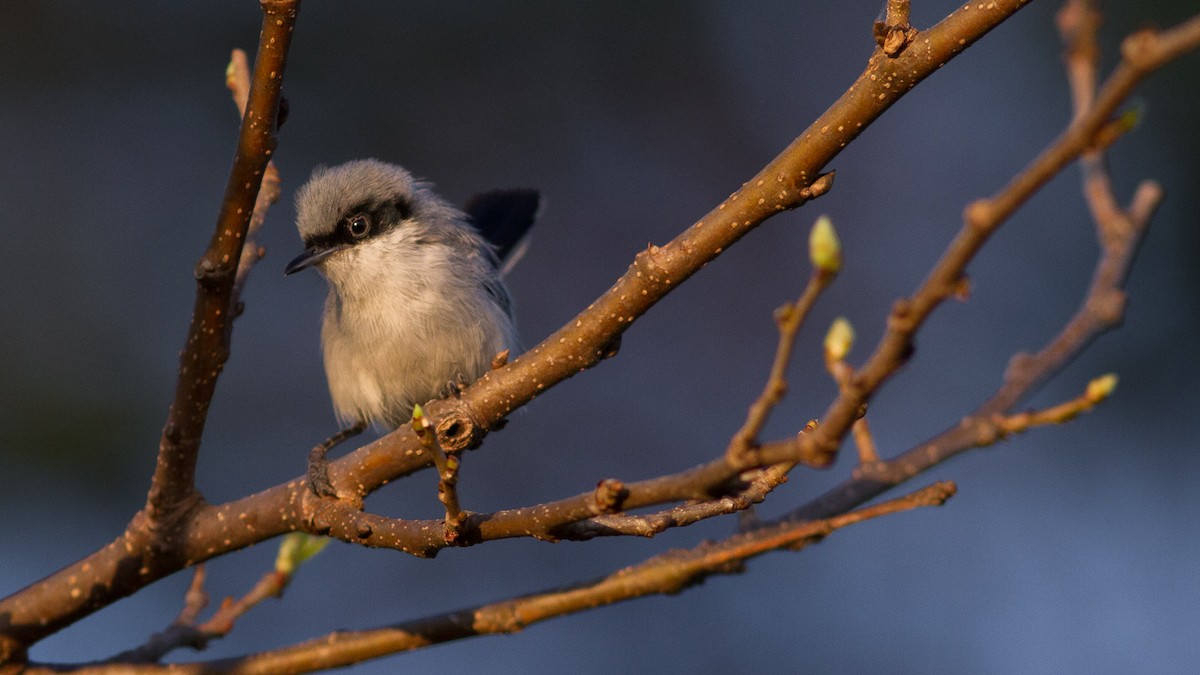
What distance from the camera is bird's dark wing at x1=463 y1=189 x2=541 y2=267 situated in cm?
569

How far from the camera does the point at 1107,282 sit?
2283 millimetres

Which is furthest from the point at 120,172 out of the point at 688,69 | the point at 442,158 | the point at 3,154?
the point at 688,69

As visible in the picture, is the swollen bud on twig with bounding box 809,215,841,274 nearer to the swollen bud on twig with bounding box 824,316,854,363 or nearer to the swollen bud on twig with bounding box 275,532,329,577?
the swollen bud on twig with bounding box 824,316,854,363

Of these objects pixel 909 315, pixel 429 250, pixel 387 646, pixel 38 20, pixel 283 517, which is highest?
pixel 38 20

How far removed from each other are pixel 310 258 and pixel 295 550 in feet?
4.78

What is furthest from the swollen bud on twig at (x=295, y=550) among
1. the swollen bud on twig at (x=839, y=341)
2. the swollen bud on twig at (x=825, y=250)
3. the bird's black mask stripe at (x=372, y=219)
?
the swollen bud on twig at (x=825, y=250)

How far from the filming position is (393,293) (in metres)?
4.43

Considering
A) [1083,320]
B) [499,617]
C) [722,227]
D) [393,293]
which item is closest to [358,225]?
[393,293]

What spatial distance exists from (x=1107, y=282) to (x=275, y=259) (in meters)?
6.35

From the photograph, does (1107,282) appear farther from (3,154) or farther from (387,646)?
(3,154)

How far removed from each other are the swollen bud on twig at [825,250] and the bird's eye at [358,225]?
11.0 feet

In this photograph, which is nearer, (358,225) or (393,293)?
(393,293)

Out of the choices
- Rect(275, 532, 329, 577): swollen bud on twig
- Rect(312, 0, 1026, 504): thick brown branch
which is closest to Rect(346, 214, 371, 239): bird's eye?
Rect(275, 532, 329, 577): swollen bud on twig

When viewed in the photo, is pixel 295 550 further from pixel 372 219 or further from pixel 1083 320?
pixel 1083 320
